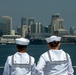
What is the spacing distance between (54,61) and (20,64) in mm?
520

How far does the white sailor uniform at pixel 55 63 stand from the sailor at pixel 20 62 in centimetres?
21

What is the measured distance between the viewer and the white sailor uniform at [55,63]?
231 inches

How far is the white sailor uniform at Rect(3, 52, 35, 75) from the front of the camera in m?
5.84

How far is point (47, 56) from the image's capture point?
19.2 feet

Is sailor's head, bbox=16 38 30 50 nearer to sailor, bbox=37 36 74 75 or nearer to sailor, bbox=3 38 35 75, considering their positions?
sailor, bbox=3 38 35 75

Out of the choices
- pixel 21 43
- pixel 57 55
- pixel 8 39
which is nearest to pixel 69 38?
pixel 8 39

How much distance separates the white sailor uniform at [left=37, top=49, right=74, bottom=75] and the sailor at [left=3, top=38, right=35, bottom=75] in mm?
207

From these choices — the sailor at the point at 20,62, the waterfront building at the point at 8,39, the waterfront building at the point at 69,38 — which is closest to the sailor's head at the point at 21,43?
the sailor at the point at 20,62

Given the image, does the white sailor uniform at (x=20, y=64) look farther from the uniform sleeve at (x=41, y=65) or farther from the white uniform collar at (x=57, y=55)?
the white uniform collar at (x=57, y=55)

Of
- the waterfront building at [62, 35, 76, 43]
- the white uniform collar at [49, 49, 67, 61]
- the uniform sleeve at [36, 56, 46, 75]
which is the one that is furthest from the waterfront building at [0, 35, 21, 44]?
the uniform sleeve at [36, 56, 46, 75]

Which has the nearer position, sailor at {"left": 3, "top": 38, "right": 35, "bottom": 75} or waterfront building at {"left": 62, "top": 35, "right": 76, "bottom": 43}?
sailor at {"left": 3, "top": 38, "right": 35, "bottom": 75}

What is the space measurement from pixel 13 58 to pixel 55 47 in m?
0.66

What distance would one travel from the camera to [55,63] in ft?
19.5

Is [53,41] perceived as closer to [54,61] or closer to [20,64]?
[54,61]
